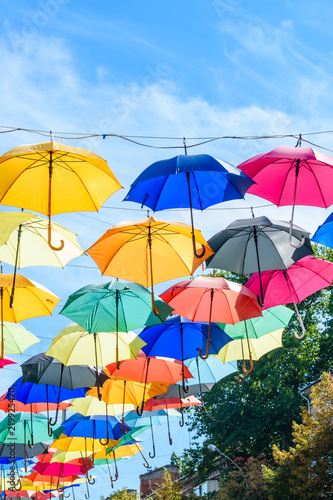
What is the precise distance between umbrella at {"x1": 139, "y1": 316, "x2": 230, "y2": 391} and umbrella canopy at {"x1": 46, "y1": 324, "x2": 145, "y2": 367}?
238 millimetres

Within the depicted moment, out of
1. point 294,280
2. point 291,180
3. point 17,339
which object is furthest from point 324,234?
point 17,339

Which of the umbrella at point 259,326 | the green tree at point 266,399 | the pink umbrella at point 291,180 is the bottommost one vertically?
the umbrella at point 259,326

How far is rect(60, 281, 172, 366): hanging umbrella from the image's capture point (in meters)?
9.74

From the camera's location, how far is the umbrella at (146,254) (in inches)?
364

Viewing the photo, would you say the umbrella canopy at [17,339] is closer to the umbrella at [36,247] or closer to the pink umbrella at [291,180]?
the umbrella at [36,247]

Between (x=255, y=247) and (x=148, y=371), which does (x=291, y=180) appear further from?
(x=148, y=371)

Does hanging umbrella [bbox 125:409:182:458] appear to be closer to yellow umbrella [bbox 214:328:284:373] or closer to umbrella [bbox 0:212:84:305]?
yellow umbrella [bbox 214:328:284:373]

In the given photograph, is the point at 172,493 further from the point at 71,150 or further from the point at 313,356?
the point at 71,150

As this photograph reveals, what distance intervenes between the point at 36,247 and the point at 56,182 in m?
2.00

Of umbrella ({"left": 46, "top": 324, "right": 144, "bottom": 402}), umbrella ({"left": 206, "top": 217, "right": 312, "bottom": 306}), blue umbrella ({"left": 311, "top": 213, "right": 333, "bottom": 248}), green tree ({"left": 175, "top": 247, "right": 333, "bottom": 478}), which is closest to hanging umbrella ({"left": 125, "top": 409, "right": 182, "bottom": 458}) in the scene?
umbrella ({"left": 46, "top": 324, "right": 144, "bottom": 402})

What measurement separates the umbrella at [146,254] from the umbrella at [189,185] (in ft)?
1.44

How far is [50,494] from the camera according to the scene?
76.4ft

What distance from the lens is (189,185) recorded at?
337 inches

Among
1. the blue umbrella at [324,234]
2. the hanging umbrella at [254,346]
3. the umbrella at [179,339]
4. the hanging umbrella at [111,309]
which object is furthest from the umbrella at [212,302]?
the hanging umbrella at [254,346]
